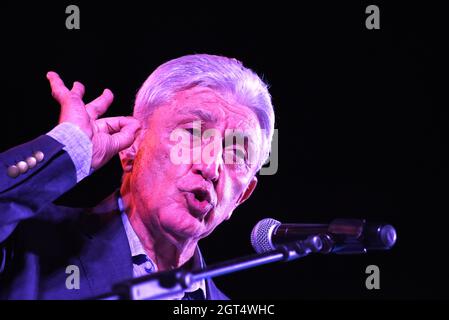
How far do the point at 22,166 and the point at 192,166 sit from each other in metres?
0.71

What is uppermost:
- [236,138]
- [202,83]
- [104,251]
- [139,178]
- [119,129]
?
[202,83]

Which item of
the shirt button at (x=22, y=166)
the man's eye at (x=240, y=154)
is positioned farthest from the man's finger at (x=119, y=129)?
the man's eye at (x=240, y=154)

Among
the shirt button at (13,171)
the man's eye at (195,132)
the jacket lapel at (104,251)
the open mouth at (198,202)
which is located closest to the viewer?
the shirt button at (13,171)

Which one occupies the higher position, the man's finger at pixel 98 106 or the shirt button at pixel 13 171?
the man's finger at pixel 98 106

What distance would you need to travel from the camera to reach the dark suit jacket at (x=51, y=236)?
1.62 metres

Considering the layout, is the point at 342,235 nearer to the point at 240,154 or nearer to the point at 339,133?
the point at 240,154

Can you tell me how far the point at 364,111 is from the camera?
10.2 ft

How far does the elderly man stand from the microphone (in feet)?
1.17

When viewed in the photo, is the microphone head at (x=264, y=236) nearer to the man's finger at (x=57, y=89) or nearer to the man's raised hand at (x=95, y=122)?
the man's raised hand at (x=95, y=122)

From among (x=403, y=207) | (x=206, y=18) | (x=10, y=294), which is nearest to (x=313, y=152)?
(x=403, y=207)

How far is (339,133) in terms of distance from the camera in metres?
3.11

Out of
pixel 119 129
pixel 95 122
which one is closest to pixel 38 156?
pixel 95 122
